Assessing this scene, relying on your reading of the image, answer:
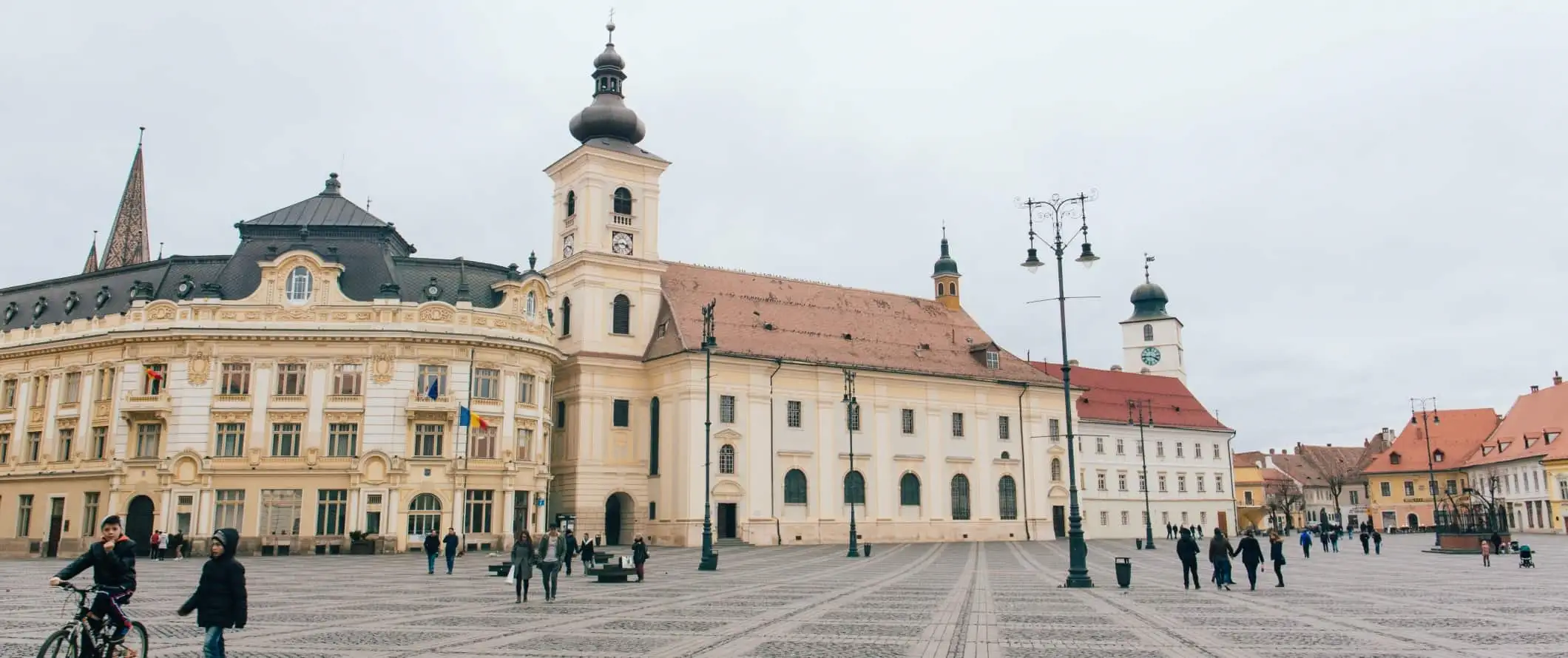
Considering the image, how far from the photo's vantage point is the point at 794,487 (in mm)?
63469

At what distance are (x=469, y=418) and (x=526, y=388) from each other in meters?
4.77

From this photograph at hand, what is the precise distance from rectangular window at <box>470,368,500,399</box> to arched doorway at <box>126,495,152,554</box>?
14.1 meters

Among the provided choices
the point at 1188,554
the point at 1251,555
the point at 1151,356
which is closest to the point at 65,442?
the point at 1188,554

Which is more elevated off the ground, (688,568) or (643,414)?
(643,414)

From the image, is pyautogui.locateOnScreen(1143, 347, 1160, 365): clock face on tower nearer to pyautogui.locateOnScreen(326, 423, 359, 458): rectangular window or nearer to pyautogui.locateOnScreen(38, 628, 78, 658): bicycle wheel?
pyautogui.locateOnScreen(326, 423, 359, 458): rectangular window

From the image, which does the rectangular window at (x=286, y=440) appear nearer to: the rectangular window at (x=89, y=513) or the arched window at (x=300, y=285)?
the arched window at (x=300, y=285)

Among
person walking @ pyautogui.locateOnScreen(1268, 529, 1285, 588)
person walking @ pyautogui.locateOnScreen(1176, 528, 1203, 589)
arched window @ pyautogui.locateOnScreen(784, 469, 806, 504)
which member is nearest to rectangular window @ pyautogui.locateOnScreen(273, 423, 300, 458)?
arched window @ pyautogui.locateOnScreen(784, 469, 806, 504)

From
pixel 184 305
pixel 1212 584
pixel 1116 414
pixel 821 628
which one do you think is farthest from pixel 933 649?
pixel 1116 414

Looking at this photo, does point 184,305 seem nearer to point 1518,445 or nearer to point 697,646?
point 697,646

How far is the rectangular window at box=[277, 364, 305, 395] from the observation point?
4938cm

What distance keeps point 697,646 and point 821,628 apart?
2.98 m

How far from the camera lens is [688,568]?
37.1 metres

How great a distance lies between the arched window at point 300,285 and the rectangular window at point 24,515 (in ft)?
49.5

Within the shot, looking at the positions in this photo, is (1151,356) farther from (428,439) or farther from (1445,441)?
(428,439)
